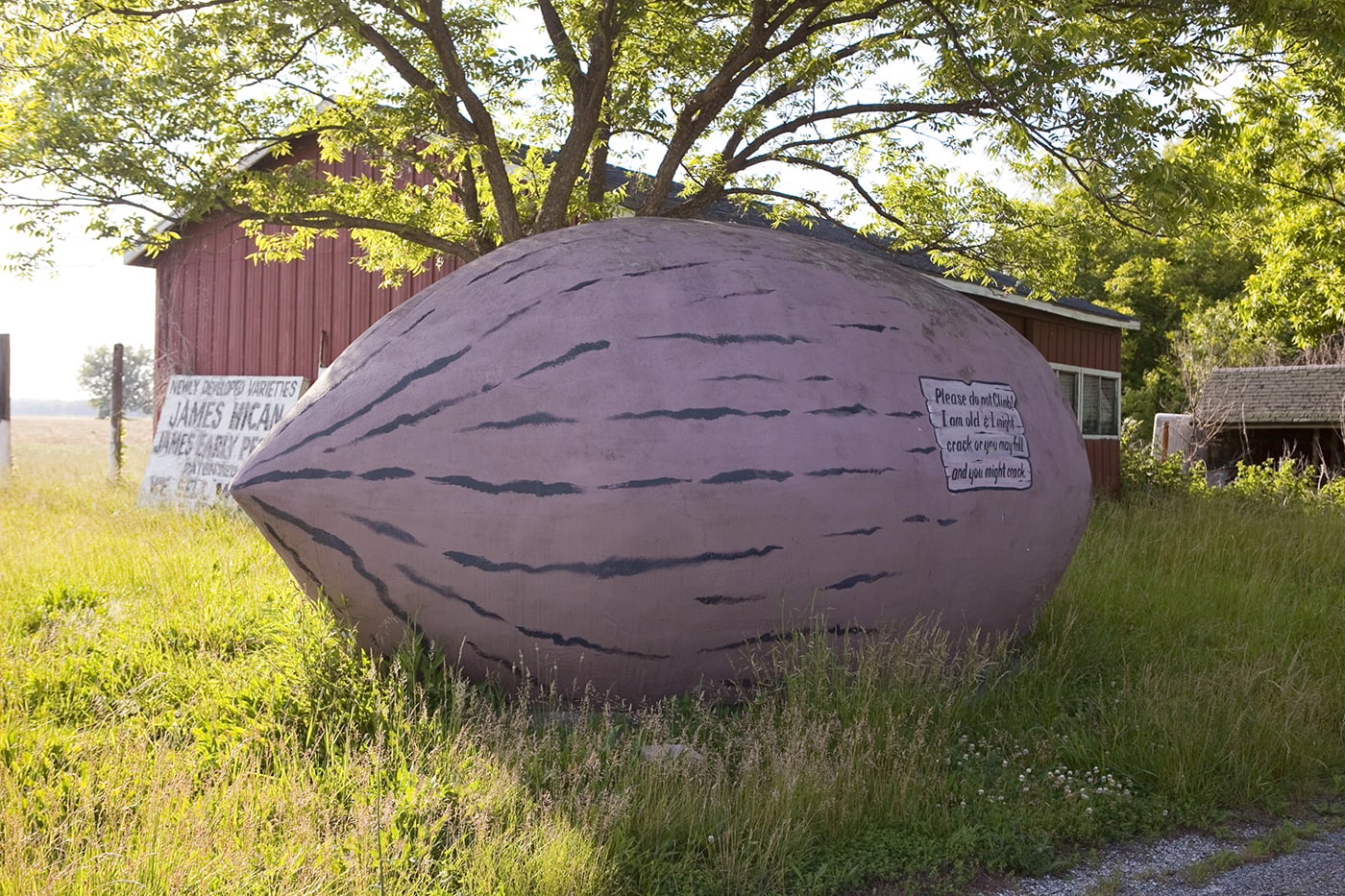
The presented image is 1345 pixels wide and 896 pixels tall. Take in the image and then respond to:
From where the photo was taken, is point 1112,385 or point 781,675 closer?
point 781,675

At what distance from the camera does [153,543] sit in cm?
747

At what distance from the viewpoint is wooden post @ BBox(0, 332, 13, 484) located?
44.3ft

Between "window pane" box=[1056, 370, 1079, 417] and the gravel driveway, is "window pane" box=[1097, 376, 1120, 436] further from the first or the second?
the gravel driveway

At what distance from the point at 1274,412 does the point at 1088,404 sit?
11335mm

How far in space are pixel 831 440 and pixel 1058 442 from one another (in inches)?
60.8

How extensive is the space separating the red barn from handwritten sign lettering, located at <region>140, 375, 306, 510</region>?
449mm

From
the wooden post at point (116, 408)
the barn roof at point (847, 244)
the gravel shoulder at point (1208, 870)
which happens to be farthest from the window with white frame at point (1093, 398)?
the gravel shoulder at point (1208, 870)

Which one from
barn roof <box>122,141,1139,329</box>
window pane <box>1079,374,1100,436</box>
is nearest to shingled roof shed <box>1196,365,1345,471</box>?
window pane <box>1079,374,1100,436</box>

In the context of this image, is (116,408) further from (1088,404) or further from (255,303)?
(1088,404)

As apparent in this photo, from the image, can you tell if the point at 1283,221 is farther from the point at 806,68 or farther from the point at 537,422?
the point at 537,422

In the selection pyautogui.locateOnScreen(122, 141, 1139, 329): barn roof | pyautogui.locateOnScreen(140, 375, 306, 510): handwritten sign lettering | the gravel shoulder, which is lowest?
the gravel shoulder

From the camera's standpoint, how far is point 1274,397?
25.9 meters

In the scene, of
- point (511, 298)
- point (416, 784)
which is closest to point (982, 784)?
point (416, 784)

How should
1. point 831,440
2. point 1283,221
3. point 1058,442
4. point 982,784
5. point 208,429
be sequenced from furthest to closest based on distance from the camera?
point 1283,221 < point 208,429 < point 1058,442 < point 831,440 < point 982,784
